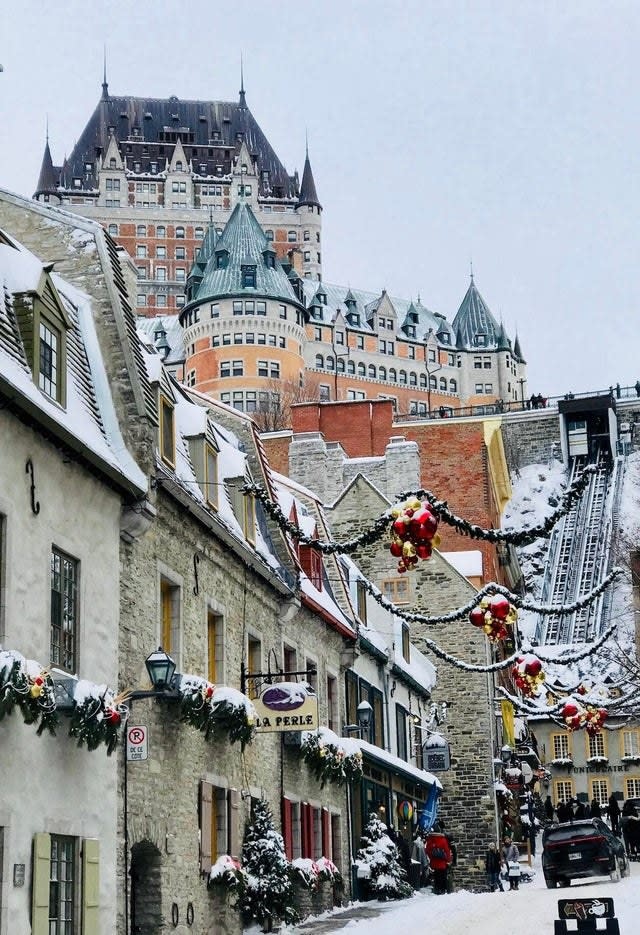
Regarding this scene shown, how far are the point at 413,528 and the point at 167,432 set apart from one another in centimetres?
494

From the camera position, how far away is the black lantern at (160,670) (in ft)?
52.5

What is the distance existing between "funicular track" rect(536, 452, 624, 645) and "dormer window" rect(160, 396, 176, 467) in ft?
192

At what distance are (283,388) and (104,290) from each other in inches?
4384

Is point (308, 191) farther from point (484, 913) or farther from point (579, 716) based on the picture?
point (484, 913)

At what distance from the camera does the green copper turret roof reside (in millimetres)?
133625

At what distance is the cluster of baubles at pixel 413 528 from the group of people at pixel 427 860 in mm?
16494

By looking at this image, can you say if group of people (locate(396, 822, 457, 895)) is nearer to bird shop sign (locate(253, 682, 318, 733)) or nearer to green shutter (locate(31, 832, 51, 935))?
bird shop sign (locate(253, 682, 318, 733))

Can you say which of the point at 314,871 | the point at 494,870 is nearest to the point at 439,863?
the point at 494,870

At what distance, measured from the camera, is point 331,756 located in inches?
985

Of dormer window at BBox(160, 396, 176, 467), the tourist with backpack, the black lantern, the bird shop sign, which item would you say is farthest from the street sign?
the tourist with backpack

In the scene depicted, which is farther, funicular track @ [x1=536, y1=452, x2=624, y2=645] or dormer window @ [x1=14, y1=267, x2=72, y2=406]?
funicular track @ [x1=536, y1=452, x2=624, y2=645]

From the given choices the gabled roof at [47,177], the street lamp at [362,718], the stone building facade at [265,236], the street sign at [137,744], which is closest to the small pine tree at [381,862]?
the street lamp at [362,718]

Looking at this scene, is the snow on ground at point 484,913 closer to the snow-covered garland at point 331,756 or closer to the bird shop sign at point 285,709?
the snow-covered garland at point 331,756

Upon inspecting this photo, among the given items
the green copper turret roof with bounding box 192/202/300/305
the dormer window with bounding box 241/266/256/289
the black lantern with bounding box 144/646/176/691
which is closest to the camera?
the black lantern with bounding box 144/646/176/691
